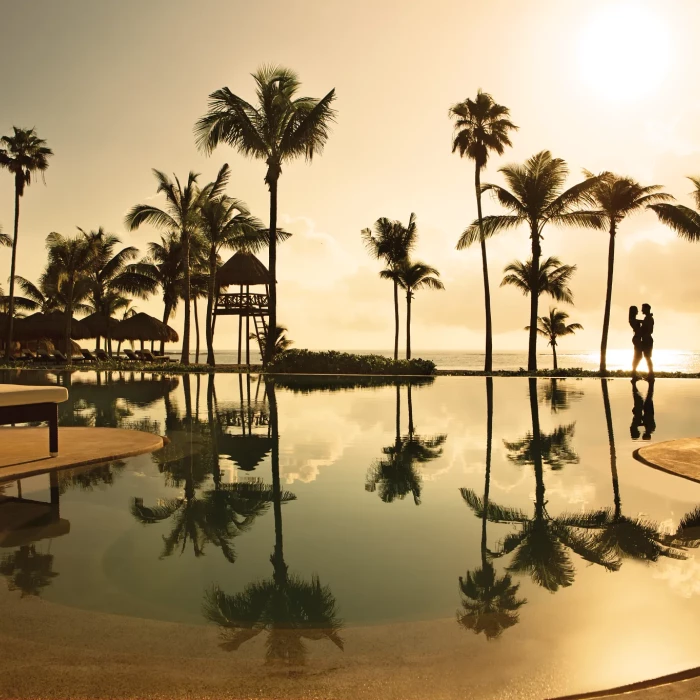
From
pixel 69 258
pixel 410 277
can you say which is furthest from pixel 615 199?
pixel 69 258

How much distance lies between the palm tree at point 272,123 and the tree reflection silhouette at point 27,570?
951 inches

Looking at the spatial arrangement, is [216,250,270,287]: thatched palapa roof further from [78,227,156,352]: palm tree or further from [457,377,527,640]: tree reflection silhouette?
[457,377,527,640]: tree reflection silhouette

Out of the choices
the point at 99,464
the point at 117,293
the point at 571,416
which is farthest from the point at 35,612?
the point at 117,293

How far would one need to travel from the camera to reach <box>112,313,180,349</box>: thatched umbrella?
44.7 m

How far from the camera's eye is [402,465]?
7.67 meters

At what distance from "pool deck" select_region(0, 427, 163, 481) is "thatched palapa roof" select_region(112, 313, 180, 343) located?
36267 millimetres

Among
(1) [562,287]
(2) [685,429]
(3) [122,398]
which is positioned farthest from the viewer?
(1) [562,287]

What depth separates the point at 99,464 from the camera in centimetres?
739

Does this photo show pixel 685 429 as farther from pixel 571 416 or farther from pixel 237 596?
pixel 237 596

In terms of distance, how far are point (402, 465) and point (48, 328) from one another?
4415cm

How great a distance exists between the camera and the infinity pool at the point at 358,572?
2.77 m

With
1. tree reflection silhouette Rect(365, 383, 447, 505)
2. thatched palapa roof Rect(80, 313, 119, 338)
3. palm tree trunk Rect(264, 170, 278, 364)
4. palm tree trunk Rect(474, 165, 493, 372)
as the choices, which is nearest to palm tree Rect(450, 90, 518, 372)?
palm tree trunk Rect(474, 165, 493, 372)

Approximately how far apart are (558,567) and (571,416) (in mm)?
9244

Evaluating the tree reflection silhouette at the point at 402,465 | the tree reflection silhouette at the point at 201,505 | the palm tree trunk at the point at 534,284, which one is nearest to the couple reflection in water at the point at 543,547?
the tree reflection silhouette at the point at 402,465
